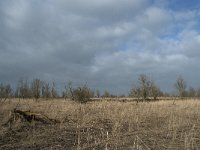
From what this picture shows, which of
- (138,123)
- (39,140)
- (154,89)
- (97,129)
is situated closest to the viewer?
(39,140)

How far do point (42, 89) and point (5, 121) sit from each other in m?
43.3

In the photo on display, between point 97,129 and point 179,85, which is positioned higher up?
point 179,85

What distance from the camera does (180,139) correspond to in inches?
399

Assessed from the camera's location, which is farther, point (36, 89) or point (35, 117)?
point (36, 89)

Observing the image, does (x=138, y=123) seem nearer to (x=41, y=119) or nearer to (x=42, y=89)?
(x=41, y=119)

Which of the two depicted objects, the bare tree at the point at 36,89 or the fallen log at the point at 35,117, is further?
the bare tree at the point at 36,89

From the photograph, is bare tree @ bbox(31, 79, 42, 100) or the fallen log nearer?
the fallen log

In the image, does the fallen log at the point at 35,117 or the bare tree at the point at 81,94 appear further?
the bare tree at the point at 81,94

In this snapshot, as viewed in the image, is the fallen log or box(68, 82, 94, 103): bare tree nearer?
the fallen log

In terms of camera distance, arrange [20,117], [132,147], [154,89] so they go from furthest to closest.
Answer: [154,89], [20,117], [132,147]

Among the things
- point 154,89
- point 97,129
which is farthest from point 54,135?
point 154,89

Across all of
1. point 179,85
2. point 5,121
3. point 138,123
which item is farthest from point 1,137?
point 179,85

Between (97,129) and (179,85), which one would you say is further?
(179,85)

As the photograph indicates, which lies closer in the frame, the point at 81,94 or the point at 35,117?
the point at 35,117
